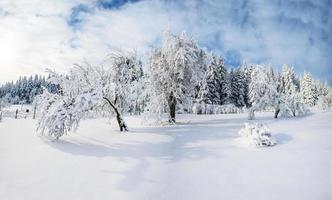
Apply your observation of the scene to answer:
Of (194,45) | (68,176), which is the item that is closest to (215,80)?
(194,45)

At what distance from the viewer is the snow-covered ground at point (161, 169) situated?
7965 millimetres

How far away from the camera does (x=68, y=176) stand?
9000mm

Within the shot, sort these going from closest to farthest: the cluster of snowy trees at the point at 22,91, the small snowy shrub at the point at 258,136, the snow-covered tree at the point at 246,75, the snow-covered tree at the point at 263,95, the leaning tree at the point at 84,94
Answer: the small snowy shrub at the point at 258,136, the leaning tree at the point at 84,94, the snow-covered tree at the point at 263,95, the snow-covered tree at the point at 246,75, the cluster of snowy trees at the point at 22,91

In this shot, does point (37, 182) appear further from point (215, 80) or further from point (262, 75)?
point (215, 80)

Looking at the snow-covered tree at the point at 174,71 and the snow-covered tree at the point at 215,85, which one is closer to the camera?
the snow-covered tree at the point at 174,71

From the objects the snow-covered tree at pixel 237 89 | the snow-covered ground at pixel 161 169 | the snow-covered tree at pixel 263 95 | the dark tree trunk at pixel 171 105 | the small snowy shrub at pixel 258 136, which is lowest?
the snow-covered ground at pixel 161 169

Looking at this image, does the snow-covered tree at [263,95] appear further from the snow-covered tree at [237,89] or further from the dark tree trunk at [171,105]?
the snow-covered tree at [237,89]

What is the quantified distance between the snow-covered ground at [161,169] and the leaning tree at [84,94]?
3.24ft

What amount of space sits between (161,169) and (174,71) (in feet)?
47.2

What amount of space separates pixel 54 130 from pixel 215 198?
8.63 m

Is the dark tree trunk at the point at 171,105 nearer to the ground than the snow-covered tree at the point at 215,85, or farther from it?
nearer to the ground

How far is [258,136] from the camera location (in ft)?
42.7

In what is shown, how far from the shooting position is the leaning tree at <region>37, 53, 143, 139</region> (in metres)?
13.9

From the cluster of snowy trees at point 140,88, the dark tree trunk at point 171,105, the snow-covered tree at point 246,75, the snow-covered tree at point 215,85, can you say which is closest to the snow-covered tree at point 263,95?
the cluster of snowy trees at point 140,88
